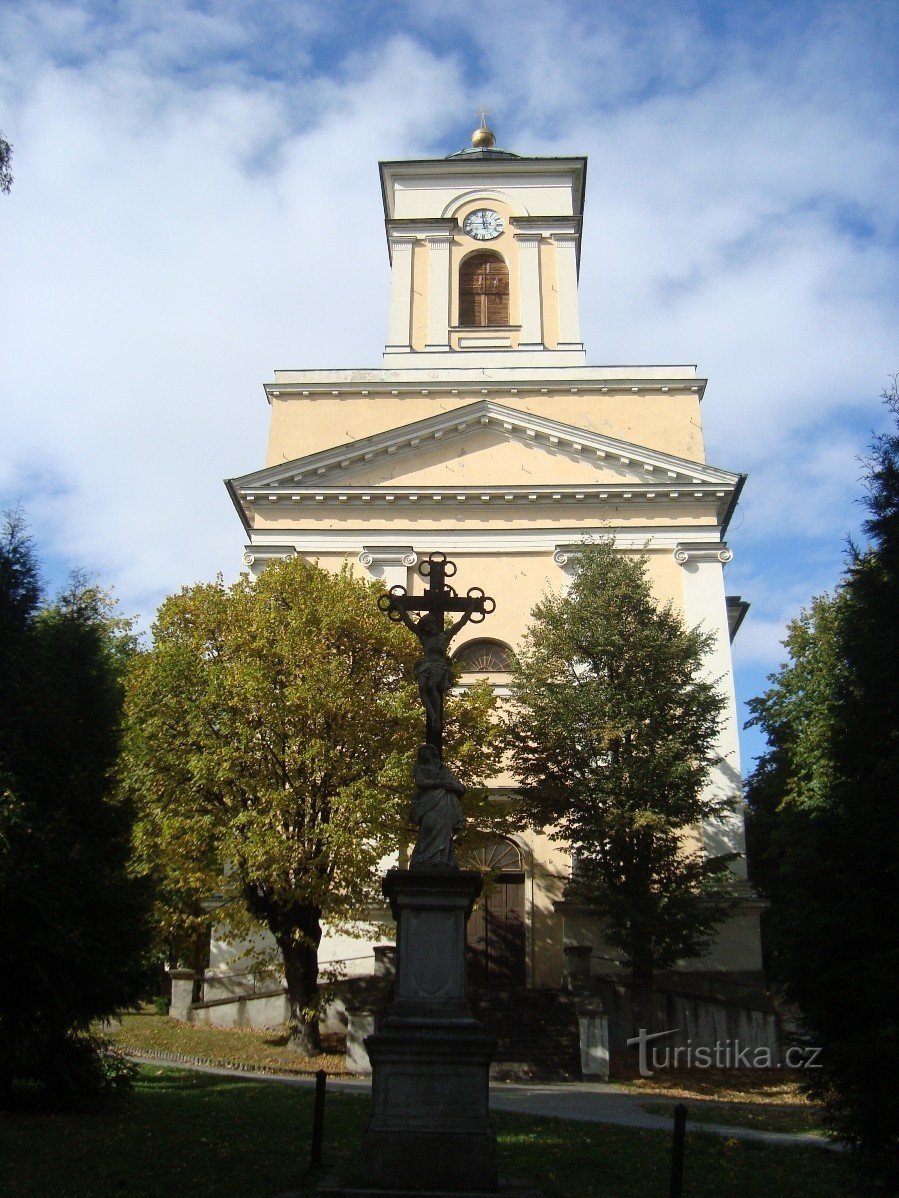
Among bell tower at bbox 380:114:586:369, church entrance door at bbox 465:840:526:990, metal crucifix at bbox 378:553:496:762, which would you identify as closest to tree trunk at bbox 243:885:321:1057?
church entrance door at bbox 465:840:526:990

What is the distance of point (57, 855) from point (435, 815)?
15.0 ft

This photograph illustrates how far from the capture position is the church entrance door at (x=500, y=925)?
21688 mm

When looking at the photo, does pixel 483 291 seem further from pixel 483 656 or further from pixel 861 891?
pixel 861 891

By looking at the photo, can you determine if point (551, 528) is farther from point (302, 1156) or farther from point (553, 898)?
point (302, 1156)

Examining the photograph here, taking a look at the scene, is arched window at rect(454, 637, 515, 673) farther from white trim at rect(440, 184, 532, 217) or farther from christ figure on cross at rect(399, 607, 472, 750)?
christ figure on cross at rect(399, 607, 472, 750)

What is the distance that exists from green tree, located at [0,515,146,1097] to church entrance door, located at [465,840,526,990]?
33.4ft

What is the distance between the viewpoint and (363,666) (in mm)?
18594

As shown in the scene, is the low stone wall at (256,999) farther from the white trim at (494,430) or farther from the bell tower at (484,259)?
the bell tower at (484,259)

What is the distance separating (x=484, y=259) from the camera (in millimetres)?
31422

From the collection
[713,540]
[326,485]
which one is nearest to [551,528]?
[713,540]

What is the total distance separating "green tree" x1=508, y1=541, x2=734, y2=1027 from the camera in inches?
705

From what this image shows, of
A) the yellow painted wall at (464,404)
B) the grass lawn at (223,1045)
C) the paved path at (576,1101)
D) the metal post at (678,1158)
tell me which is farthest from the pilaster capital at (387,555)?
the metal post at (678,1158)

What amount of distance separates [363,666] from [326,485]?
26.3 ft

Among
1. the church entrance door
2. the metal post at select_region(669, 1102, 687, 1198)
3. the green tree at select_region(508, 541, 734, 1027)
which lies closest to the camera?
the metal post at select_region(669, 1102, 687, 1198)
